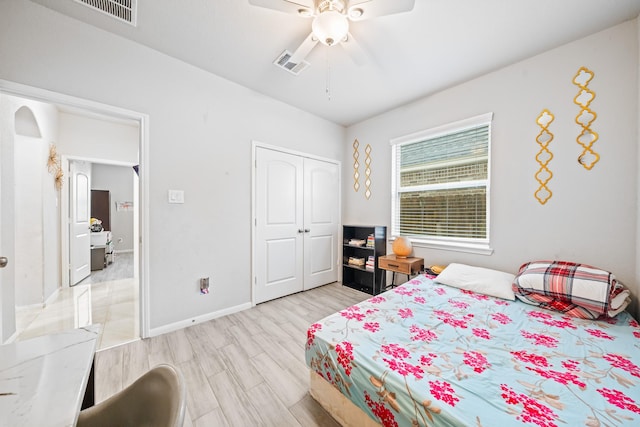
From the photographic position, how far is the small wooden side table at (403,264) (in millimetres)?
2695

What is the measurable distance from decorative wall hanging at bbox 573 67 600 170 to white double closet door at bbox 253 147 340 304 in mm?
2714

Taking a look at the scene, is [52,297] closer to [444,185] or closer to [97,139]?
[97,139]

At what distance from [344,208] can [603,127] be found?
2.90 metres

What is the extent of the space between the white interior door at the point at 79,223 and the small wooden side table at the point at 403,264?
4572 mm

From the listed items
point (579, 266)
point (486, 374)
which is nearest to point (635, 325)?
point (579, 266)

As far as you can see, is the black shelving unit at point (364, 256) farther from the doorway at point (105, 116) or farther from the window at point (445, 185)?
the doorway at point (105, 116)

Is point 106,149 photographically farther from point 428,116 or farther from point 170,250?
point 428,116

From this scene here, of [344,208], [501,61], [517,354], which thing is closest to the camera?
[517,354]

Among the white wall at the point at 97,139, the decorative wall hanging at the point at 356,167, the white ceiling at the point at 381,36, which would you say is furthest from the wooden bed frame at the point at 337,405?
the white wall at the point at 97,139

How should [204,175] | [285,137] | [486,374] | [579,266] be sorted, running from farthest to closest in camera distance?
[285,137]
[204,175]
[579,266]
[486,374]

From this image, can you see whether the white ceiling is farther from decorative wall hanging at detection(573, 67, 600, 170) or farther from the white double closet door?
the white double closet door

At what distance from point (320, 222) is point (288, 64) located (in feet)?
7.04

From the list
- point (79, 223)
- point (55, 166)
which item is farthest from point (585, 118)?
point (79, 223)

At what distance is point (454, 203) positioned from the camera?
2.77 meters
